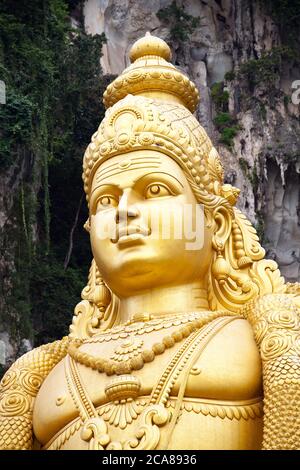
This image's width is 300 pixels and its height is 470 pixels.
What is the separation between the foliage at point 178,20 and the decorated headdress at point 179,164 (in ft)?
58.0

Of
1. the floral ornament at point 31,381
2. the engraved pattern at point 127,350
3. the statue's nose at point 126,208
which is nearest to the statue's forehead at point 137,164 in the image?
the statue's nose at point 126,208

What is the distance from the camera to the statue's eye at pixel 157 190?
4078mm

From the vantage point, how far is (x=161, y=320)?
389 cm

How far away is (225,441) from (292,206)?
16.9 metres

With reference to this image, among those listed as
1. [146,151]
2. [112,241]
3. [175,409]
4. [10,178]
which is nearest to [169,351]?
[175,409]

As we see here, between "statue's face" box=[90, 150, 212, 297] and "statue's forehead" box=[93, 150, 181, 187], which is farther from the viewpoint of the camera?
"statue's forehead" box=[93, 150, 181, 187]

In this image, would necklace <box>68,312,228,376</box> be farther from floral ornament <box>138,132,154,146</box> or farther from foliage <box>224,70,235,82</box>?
foliage <box>224,70,235,82</box>

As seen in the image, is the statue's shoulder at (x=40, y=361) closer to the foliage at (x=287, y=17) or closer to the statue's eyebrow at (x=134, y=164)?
the statue's eyebrow at (x=134, y=164)

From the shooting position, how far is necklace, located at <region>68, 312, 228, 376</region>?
12.0 feet

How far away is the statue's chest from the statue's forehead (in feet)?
2.39

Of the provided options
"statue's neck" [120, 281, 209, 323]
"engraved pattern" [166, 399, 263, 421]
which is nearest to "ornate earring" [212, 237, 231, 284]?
"statue's neck" [120, 281, 209, 323]

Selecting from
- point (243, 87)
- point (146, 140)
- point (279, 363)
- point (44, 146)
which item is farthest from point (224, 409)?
point (243, 87)

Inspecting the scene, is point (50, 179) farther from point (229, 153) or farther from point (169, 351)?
point (169, 351)
